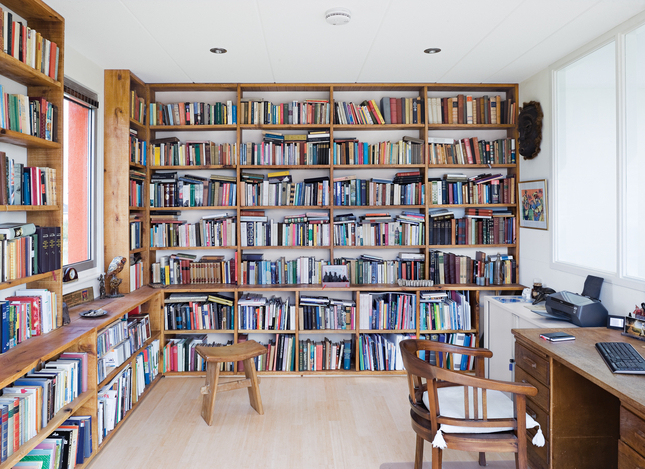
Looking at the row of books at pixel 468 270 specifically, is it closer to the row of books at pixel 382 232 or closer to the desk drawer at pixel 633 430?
the row of books at pixel 382 232

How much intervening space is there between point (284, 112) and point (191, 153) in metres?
1.01

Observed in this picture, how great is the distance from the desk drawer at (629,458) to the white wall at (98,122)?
3.52m

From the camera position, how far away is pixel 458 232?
4352mm

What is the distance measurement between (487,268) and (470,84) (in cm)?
185

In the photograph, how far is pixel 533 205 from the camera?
405cm

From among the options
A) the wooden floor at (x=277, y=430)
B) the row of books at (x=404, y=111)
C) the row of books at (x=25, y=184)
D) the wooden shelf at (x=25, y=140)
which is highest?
the row of books at (x=404, y=111)

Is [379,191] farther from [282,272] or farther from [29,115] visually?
[29,115]

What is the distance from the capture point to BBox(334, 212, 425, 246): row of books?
431cm

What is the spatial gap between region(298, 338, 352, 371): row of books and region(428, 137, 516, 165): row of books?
6.77 feet

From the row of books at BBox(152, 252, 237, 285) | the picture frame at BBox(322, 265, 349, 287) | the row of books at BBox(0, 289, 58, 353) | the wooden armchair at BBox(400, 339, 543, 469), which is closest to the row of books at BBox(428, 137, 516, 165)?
the picture frame at BBox(322, 265, 349, 287)

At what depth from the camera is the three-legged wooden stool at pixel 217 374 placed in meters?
3.21

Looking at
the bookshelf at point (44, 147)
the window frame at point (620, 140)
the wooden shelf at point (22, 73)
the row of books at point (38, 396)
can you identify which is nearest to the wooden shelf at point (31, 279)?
the bookshelf at point (44, 147)

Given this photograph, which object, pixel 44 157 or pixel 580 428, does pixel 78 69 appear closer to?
pixel 44 157

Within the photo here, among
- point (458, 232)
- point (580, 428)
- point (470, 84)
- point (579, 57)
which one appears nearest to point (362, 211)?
point (458, 232)
